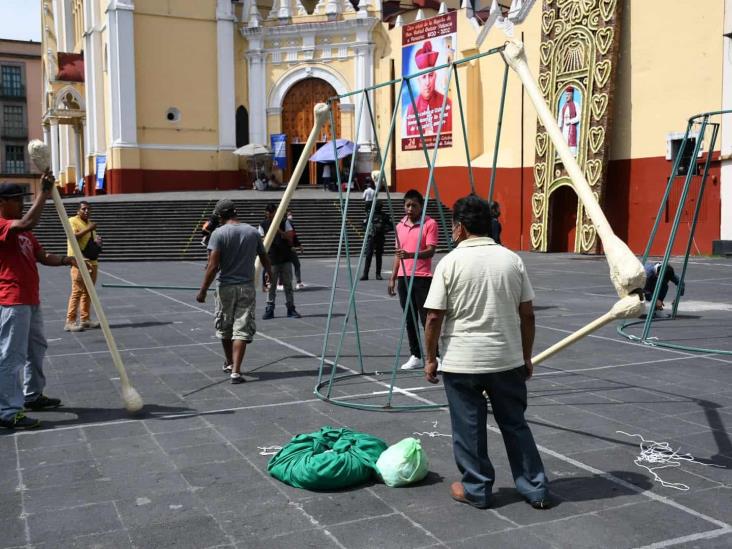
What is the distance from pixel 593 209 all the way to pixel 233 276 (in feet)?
12.1

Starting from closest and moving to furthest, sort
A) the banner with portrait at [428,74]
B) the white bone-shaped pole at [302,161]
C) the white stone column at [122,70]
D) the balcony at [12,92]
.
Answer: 1. the white bone-shaped pole at [302,161]
2. the banner with portrait at [428,74]
3. the white stone column at [122,70]
4. the balcony at [12,92]

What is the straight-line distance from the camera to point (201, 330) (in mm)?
10633

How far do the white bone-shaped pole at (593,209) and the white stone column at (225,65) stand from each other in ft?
98.4

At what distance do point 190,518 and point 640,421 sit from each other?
11.0ft

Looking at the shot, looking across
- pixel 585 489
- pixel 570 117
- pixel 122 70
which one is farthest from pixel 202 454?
pixel 122 70

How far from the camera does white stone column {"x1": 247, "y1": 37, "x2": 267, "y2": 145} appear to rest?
34688mm

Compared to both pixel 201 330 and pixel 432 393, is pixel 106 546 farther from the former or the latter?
pixel 201 330

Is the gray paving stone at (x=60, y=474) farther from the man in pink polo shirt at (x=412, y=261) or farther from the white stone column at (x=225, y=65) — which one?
the white stone column at (x=225, y=65)

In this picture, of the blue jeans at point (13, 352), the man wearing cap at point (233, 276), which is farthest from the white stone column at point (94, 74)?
the blue jeans at point (13, 352)

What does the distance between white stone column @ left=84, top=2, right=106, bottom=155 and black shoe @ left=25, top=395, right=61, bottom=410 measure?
31632 millimetres

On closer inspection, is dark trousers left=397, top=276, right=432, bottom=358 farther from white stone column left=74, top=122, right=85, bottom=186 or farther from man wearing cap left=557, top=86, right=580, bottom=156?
white stone column left=74, top=122, right=85, bottom=186

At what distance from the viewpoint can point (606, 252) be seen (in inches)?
193

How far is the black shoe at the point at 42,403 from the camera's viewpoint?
651 cm

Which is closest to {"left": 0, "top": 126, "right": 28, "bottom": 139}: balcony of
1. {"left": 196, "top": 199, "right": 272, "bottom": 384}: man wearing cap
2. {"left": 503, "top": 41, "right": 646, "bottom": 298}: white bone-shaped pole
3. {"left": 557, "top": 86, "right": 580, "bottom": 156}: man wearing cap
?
{"left": 557, "top": 86, "right": 580, "bottom": 156}: man wearing cap
